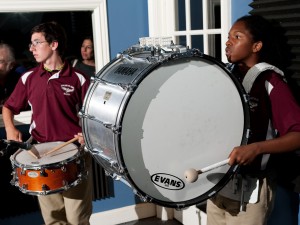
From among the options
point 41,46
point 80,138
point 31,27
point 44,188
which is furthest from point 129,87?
point 31,27

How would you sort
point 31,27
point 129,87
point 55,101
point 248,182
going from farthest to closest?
point 31,27 < point 55,101 < point 248,182 < point 129,87

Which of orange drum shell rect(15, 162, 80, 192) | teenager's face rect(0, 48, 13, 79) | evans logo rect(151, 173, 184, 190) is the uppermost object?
teenager's face rect(0, 48, 13, 79)

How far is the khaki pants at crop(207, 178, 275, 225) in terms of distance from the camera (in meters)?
1.92

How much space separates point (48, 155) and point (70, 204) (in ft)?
1.41

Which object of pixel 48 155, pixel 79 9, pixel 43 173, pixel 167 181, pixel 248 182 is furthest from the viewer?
pixel 79 9

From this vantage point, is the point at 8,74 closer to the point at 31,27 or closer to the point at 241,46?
the point at 31,27

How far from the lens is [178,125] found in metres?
1.73

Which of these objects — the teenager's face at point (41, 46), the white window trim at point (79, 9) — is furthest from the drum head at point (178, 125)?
the white window trim at point (79, 9)

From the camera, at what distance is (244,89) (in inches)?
69.9

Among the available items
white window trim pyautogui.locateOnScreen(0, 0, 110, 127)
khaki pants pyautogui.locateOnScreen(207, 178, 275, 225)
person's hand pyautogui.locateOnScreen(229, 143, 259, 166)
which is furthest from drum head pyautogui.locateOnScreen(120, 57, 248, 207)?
white window trim pyautogui.locateOnScreen(0, 0, 110, 127)

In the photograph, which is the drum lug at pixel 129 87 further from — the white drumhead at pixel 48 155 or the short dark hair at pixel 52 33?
the short dark hair at pixel 52 33

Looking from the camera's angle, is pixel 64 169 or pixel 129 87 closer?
pixel 129 87

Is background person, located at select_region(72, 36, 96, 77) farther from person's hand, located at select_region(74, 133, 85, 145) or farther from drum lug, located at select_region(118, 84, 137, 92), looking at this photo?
drum lug, located at select_region(118, 84, 137, 92)

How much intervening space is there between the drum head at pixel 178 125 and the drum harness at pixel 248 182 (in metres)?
0.08
